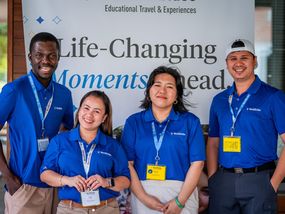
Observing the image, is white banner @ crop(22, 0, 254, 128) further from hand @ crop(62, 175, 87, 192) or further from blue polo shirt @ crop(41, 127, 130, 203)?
hand @ crop(62, 175, 87, 192)

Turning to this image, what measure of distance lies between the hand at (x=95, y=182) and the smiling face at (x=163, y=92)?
23.1 inches

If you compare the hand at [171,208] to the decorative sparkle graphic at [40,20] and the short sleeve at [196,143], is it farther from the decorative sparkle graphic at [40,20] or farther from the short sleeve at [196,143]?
the decorative sparkle graphic at [40,20]

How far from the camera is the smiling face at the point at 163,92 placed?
2.54m

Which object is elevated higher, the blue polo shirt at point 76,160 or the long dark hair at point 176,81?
the long dark hair at point 176,81

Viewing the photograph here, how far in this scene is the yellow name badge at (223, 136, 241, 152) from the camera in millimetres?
2627

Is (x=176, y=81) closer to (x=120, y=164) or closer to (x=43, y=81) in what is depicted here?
(x=120, y=164)

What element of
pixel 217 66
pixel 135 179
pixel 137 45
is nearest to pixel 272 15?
pixel 217 66

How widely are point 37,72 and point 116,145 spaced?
65cm

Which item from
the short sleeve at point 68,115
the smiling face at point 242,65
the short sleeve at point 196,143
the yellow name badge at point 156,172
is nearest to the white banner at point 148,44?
the short sleeve at point 68,115

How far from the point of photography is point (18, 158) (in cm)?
246

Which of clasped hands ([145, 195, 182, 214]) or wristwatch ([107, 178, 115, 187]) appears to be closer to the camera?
wristwatch ([107, 178, 115, 187])

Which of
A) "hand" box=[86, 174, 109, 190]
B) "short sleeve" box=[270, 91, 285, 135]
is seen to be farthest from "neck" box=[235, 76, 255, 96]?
"hand" box=[86, 174, 109, 190]

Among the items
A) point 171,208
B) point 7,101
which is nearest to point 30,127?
point 7,101

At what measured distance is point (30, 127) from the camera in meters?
2.45
